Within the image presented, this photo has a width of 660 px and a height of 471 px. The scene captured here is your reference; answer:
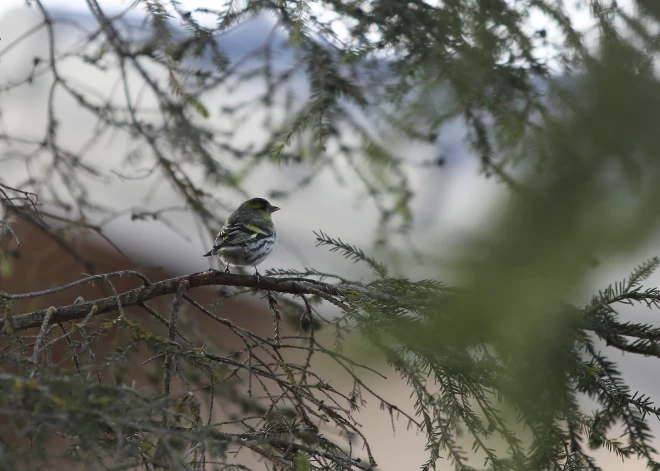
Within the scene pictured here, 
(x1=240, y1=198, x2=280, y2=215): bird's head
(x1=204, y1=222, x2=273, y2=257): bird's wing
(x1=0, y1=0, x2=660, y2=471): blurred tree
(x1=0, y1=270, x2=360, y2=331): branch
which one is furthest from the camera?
(x1=240, y1=198, x2=280, y2=215): bird's head

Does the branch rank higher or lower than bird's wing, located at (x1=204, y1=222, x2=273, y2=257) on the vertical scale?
lower

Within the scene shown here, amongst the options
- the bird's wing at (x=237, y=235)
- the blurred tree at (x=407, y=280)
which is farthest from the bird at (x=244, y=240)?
the blurred tree at (x=407, y=280)

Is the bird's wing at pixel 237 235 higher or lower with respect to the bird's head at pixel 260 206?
lower

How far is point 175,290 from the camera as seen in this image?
1957 mm

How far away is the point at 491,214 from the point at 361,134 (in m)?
2.37

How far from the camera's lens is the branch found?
1849 mm

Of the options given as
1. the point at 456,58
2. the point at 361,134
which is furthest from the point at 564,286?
the point at 361,134

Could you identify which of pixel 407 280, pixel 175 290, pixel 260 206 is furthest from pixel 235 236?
pixel 407 280

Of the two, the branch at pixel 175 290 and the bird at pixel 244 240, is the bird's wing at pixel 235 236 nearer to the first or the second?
the bird at pixel 244 240

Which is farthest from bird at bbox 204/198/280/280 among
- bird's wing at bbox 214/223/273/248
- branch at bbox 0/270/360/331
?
branch at bbox 0/270/360/331

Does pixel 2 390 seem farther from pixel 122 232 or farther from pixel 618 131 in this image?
pixel 122 232

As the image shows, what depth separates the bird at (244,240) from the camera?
2.87 m

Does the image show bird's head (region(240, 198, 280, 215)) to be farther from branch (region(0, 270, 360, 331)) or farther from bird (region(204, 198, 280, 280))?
branch (region(0, 270, 360, 331))

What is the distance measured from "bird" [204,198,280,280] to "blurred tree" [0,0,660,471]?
0.16 meters
